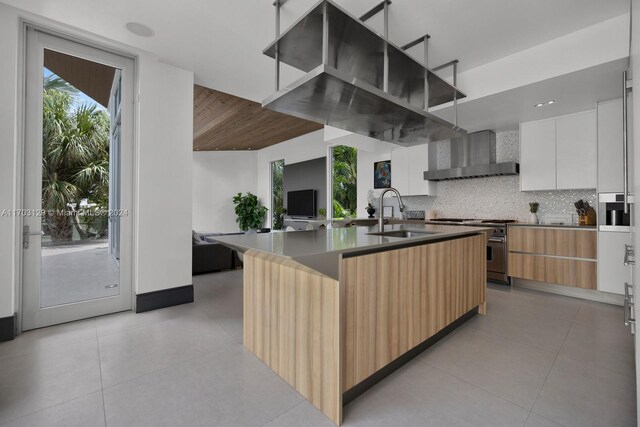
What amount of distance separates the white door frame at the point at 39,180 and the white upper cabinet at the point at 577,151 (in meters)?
5.02

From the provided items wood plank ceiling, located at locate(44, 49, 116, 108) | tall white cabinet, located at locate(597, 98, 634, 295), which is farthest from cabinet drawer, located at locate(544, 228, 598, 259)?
wood plank ceiling, located at locate(44, 49, 116, 108)

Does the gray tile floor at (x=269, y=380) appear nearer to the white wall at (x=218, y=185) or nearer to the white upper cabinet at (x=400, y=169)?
the white upper cabinet at (x=400, y=169)

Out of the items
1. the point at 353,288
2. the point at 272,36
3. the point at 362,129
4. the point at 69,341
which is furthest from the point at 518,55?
the point at 69,341

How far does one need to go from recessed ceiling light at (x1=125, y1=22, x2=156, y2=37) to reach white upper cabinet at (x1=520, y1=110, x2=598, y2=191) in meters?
4.54

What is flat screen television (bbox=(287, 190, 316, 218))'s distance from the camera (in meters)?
7.45

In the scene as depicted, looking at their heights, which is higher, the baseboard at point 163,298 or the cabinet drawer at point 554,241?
the cabinet drawer at point 554,241

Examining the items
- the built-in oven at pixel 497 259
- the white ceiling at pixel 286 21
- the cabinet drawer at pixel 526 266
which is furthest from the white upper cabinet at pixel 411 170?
the white ceiling at pixel 286 21

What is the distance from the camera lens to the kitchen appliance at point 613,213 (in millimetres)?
3139

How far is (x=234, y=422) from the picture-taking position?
4.87 feet

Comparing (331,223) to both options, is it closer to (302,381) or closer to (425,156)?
(425,156)

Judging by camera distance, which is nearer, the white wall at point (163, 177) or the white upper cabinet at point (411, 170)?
the white wall at point (163, 177)

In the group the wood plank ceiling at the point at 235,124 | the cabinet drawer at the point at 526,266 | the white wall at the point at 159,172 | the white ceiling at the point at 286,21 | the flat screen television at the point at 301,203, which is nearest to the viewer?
the white ceiling at the point at 286,21

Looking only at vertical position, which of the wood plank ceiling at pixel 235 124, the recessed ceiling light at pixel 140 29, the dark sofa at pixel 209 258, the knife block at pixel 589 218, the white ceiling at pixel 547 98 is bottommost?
the dark sofa at pixel 209 258

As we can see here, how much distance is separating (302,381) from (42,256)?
8.45 ft
